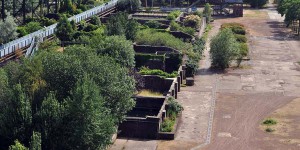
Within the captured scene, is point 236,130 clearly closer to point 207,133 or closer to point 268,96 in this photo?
point 207,133

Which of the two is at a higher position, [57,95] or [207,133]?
[57,95]

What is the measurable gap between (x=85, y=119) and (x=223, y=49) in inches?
1227

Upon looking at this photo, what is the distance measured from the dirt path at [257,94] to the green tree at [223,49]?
140cm

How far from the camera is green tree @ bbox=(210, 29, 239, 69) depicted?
59656 millimetres

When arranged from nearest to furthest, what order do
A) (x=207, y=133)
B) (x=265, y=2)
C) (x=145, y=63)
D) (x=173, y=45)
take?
(x=207, y=133)
(x=145, y=63)
(x=173, y=45)
(x=265, y=2)

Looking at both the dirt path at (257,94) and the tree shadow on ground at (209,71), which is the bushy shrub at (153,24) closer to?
the dirt path at (257,94)

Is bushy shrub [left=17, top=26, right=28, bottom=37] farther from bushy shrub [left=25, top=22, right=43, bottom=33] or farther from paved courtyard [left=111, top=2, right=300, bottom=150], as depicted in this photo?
paved courtyard [left=111, top=2, right=300, bottom=150]

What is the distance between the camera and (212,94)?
5228 centimetres

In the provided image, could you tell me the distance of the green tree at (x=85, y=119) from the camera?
102ft

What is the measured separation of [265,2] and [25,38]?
68058 millimetres

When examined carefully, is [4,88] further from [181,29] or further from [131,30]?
[181,29]

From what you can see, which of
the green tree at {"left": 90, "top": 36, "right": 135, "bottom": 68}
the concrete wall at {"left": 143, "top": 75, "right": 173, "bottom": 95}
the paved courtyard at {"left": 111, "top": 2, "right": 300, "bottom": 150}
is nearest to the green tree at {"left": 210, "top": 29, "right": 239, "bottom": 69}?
the paved courtyard at {"left": 111, "top": 2, "right": 300, "bottom": 150}

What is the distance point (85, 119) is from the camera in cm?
3130

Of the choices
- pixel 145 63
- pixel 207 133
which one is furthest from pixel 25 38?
pixel 207 133
